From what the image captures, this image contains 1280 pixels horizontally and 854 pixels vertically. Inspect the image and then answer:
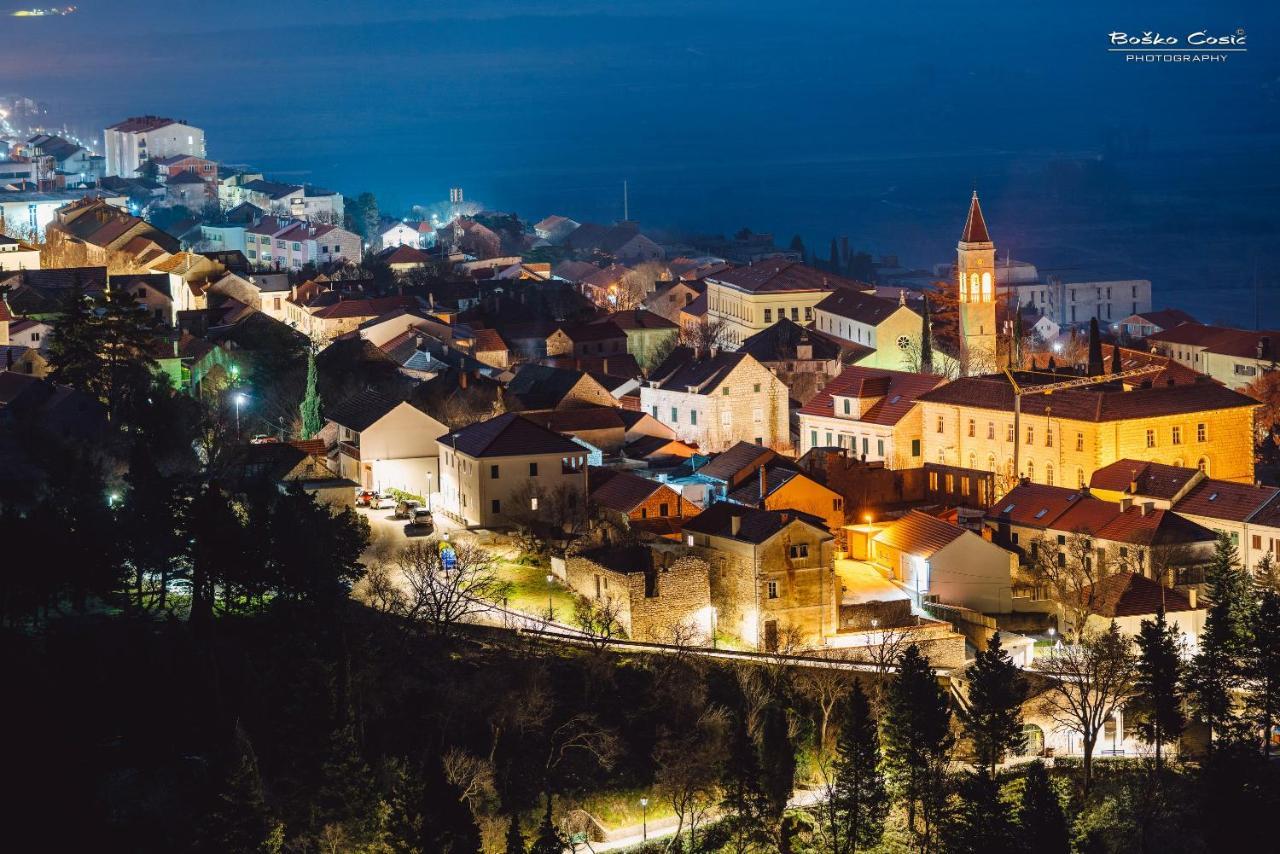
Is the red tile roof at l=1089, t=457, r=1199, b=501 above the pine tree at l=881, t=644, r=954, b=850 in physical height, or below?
above

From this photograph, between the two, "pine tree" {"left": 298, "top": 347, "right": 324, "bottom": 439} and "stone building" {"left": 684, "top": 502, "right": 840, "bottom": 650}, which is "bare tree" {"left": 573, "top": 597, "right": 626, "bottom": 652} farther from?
"pine tree" {"left": 298, "top": 347, "right": 324, "bottom": 439}

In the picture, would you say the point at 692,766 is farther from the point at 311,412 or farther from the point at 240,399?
the point at 240,399

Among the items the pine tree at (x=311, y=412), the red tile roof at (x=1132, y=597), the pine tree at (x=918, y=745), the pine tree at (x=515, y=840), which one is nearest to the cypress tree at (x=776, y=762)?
the pine tree at (x=918, y=745)

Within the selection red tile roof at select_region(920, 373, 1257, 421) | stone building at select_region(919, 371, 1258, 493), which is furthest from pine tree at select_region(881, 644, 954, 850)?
red tile roof at select_region(920, 373, 1257, 421)

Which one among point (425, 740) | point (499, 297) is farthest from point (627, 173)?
point (425, 740)

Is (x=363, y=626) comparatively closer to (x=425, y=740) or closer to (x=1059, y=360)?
(x=425, y=740)

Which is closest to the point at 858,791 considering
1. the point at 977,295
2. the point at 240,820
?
the point at 240,820
